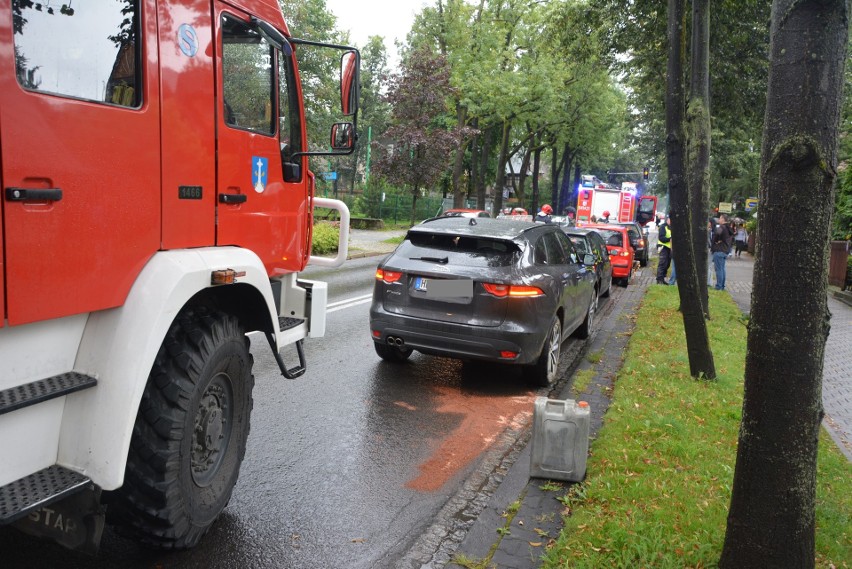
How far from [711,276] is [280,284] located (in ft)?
62.7

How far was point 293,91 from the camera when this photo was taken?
4598 millimetres

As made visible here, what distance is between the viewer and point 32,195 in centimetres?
249

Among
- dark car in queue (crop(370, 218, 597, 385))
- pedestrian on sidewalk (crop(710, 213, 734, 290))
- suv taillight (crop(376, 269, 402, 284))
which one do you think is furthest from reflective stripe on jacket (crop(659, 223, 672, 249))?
suv taillight (crop(376, 269, 402, 284))

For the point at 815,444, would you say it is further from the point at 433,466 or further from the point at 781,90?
the point at 433,466

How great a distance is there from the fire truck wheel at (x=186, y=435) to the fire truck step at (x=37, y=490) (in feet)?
1.20

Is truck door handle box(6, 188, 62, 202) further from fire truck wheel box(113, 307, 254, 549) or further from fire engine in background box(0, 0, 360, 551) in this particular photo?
fire truck wheel box(113, 307, 254, 549)

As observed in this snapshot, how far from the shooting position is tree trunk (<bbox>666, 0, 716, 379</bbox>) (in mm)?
7246

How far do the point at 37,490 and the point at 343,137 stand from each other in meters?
2.71

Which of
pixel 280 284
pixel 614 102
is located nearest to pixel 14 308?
pixel 280 284

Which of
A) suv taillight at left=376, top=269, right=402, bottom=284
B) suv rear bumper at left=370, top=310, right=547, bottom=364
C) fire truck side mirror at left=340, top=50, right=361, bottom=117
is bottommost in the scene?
suv rear bumper at left=370, top=310, right=547, bottom=364

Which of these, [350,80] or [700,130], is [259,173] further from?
[700,130]

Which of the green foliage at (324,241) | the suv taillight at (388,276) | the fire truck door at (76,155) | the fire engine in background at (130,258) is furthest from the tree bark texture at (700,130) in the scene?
the green foliage at (324,241)

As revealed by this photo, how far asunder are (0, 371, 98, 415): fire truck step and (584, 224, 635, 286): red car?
1645 cm

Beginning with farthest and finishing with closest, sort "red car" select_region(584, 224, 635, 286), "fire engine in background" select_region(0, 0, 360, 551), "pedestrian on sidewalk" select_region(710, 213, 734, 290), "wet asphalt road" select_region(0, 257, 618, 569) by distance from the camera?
"red car" select_region(584, 224, 635, 286)
"pedestrian on sidewalk" select_region(710, 213, 734, 290)
"wet asphalt road" select_region(0, 257, 618, 569)
"fire engine in background" select_region(0, 0, 360, 551)
